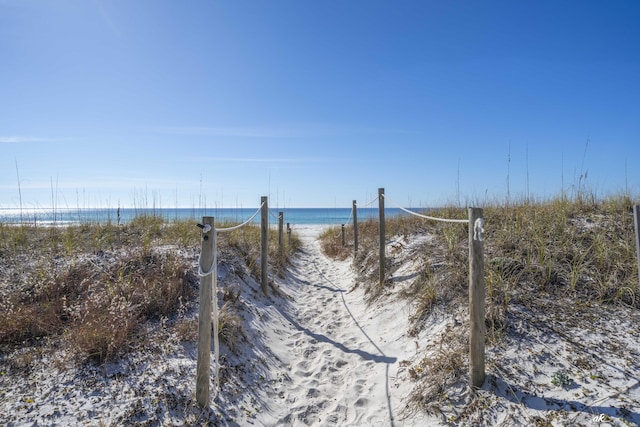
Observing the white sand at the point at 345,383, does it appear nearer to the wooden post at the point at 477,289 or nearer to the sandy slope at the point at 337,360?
the sandy slope at the point at 337,360

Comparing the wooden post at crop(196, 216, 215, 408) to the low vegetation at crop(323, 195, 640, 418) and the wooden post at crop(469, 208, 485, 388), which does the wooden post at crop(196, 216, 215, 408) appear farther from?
the wooden post at crop(469, 208, 485, 388)

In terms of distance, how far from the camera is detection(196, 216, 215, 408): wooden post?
9.03 ft

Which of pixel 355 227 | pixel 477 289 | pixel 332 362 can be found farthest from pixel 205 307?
pixel 355 227

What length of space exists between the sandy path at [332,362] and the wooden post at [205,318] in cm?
66

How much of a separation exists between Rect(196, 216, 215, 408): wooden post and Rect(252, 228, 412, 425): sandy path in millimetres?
656

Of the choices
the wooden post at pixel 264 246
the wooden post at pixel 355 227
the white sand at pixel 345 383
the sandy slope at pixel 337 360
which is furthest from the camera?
the wooden post at pixel 355 227

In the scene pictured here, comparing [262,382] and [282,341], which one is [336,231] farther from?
[262,382]

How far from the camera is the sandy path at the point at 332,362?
317 cm

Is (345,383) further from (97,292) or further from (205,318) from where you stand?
(97,292)

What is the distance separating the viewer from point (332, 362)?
4125 millimetres

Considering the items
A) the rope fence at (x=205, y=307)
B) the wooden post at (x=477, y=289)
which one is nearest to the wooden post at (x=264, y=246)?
the rope fence at (x=205, y=307)

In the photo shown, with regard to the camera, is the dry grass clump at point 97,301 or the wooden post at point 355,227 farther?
the wooden post at point 355,227

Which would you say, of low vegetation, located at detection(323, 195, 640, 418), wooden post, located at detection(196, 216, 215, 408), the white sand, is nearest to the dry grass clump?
the white sand

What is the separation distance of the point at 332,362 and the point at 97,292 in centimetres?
330
